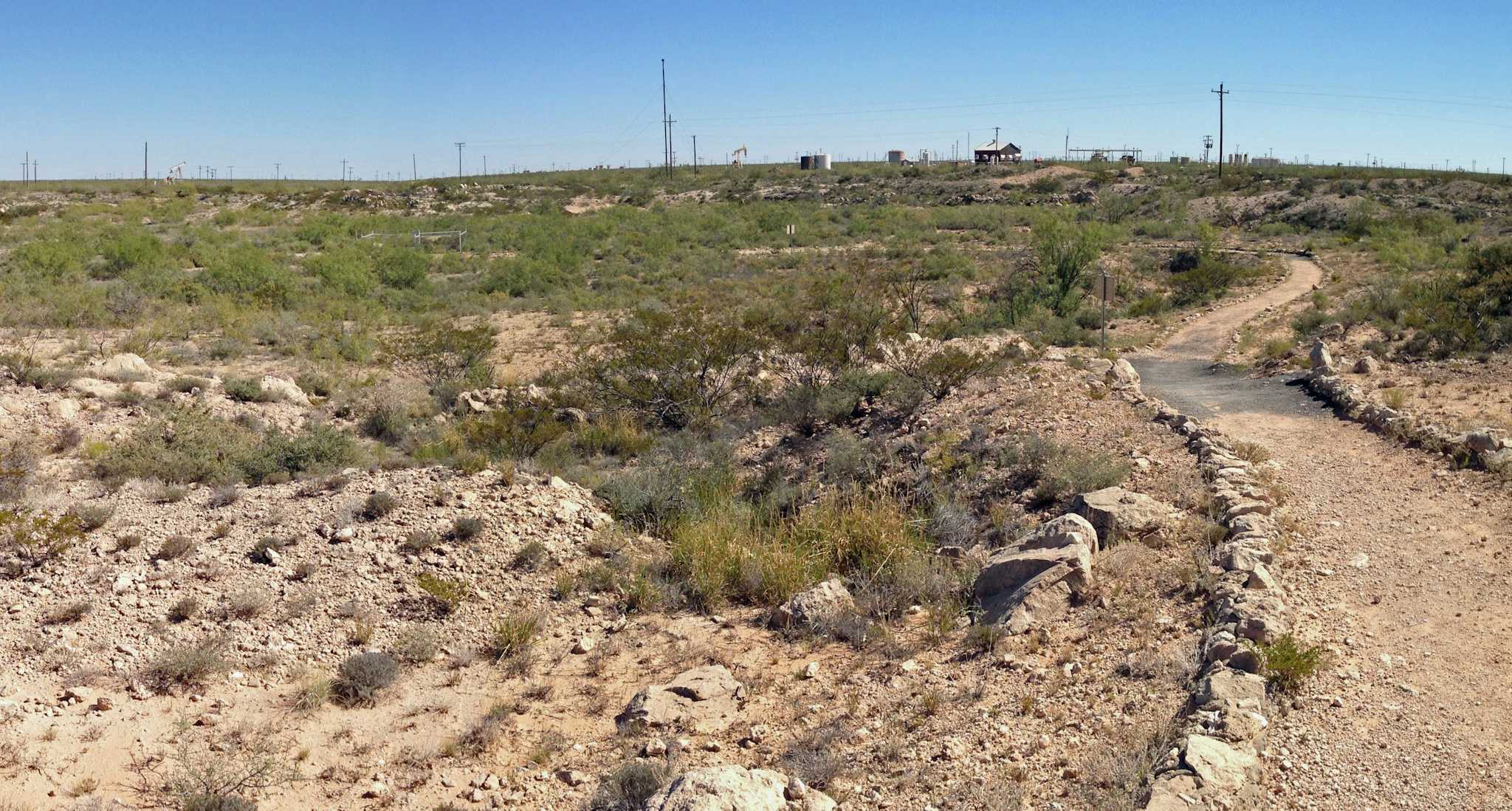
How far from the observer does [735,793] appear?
5.66m

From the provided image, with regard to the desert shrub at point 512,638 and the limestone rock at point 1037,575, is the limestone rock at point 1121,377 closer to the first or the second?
the limestone rock at point 1037,575

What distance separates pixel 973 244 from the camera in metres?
42.4

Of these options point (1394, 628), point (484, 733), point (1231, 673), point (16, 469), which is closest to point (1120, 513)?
point (1394, 628)

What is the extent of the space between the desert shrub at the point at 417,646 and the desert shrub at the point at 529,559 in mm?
1331

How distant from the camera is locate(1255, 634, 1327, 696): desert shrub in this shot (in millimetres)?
6520

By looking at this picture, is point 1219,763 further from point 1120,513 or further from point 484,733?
point 484,733


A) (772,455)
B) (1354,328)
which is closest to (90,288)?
(772,455)

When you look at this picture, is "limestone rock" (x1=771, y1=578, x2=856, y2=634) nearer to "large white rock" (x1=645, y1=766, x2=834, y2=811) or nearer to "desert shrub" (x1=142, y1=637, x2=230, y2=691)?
"large white rock" (x1=645, y1=766, x2=834, y2=811)

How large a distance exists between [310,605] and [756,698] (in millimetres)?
4053

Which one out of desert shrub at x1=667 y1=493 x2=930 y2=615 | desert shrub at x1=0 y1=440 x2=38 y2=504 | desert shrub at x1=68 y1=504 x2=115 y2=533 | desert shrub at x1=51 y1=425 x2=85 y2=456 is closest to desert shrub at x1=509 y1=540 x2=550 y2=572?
desert shrub at x1=667 y1=493 x2=930 y2=615

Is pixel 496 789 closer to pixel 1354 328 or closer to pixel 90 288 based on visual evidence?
pixel 1354 328

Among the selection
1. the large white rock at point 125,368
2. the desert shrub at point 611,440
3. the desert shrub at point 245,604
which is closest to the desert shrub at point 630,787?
the desert shrub at point 245,604

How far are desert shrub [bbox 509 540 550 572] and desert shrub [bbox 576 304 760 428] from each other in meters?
6.61

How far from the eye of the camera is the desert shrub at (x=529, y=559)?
10.1 metres
